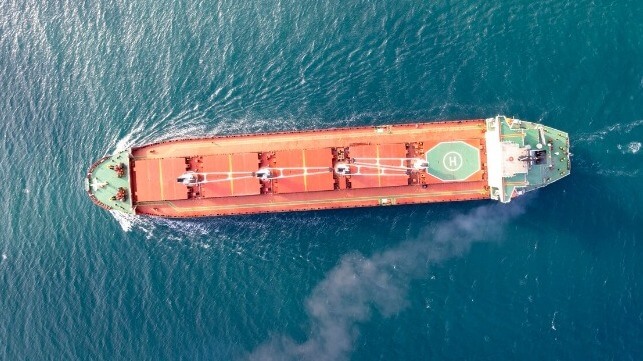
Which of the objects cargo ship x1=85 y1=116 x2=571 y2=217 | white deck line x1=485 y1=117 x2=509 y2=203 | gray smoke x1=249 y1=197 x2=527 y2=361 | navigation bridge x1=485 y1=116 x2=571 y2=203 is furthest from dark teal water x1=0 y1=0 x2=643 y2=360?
white deck line x1=485 y1=117 x2=509 y2=203

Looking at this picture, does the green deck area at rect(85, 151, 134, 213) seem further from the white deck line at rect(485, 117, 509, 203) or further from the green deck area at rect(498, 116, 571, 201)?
the green deck area at rect(498, 116, 571, 201)

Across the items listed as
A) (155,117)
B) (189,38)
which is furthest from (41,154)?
(189,38)

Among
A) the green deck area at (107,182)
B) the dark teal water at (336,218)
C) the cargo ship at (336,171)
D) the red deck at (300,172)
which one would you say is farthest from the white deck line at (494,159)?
the green deck area at (107,182)

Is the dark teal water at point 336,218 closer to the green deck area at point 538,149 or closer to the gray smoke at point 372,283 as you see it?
the gray smoke at point 372,283

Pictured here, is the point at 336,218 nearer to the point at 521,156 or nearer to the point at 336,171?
the point at 336,171

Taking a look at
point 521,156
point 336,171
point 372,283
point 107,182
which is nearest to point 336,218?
point 336,171
